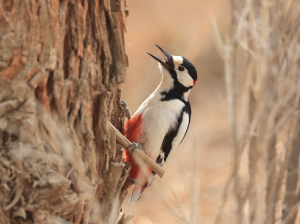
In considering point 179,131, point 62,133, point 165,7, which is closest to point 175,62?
point 179,131

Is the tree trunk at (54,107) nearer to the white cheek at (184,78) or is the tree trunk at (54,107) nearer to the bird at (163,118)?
the bird at (163,118)

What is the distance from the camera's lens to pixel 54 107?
1.18m

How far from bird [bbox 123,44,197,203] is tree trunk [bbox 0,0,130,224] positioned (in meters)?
0.76

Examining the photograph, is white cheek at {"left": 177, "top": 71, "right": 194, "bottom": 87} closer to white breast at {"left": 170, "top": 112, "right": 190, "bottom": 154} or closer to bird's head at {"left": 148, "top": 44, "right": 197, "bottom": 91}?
bird's head at {"left": 148, "top": 44, "right": 197, "bottom": 91}

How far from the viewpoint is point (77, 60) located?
1.22 meters

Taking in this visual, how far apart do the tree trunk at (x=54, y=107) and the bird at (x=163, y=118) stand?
762 mm

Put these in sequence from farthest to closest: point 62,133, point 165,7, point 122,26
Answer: point 165,7, point 122,26, point 62,133

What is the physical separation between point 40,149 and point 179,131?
1325 millimetres

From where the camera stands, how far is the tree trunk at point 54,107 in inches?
41.9

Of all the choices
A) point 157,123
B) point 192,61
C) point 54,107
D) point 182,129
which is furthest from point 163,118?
point 192,61

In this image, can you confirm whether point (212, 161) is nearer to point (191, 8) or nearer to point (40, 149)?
point (191, 8)

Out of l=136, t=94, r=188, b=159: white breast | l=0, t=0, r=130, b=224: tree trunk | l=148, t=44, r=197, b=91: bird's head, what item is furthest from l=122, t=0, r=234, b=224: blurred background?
l=0, t=0, r=130, b=224: tree trunk

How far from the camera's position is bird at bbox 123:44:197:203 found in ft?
7.14

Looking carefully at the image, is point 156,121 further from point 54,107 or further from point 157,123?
point 54,107
